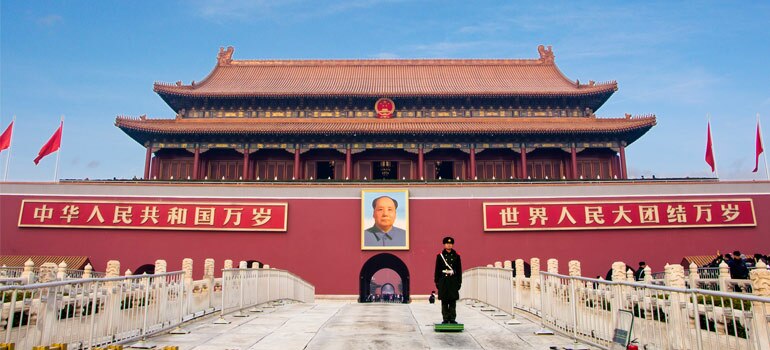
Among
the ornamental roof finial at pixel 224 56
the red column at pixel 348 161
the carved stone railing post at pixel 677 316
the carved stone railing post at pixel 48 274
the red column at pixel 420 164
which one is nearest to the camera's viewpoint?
the carved stone railing post at pixel 677 316

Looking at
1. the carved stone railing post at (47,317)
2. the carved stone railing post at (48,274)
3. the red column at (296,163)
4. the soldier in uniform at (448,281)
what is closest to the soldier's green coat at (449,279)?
the soldier in uniform at (448,281)

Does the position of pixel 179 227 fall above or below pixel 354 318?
above

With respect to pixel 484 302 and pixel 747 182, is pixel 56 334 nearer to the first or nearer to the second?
pixel 484 302

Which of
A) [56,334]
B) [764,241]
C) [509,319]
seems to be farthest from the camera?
[764,241]

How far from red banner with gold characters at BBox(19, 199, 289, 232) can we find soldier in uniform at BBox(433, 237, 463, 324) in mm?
13252

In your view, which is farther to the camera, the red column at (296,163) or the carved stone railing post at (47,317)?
the red column at (296,163)

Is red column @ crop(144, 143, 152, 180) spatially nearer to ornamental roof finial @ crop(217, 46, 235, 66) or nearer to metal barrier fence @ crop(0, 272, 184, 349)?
ornamental roof finial @ crop(217, 46, 235, 66)

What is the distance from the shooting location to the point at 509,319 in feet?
32.7

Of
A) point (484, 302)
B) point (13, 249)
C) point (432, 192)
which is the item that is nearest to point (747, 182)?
point (432, 192)

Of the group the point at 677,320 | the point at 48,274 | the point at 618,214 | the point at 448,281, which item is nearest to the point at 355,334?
the point at 448,281

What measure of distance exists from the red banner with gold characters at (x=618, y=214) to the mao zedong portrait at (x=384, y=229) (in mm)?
3350

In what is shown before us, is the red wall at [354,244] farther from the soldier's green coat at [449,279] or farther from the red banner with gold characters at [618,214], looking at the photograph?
the soldier's green coat at [449,279]

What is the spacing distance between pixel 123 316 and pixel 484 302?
836 centimetres

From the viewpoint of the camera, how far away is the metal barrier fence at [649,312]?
4.62 meters
